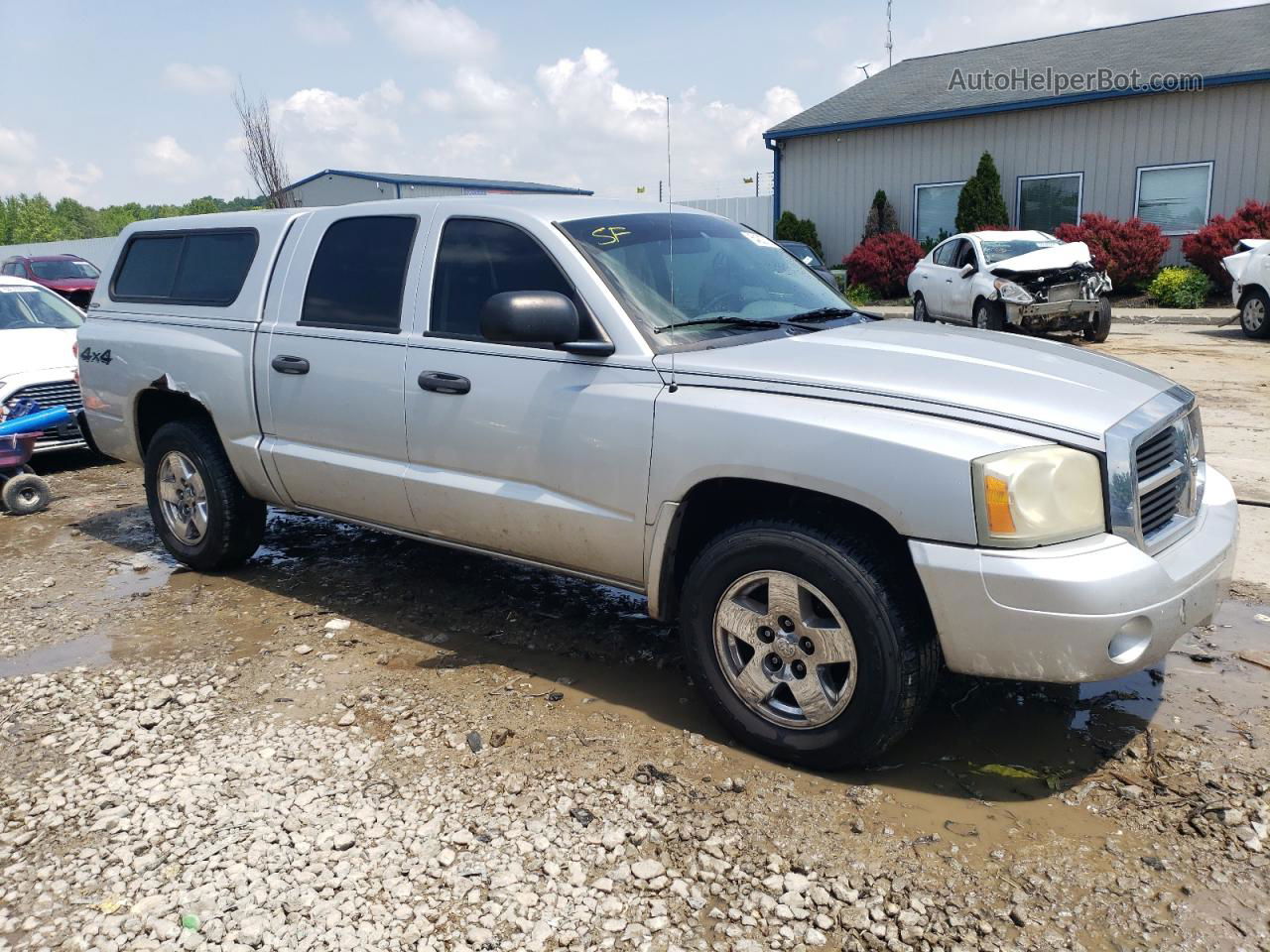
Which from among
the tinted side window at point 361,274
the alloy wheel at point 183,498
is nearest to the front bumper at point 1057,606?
the tinted side window at point 361,274

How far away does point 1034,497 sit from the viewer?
9.48 feet

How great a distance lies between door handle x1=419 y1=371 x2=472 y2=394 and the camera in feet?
13.5

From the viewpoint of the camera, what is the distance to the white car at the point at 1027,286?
13695mm

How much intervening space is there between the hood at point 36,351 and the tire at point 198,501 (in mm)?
3282

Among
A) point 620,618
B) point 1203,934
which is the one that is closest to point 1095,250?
point 620,618

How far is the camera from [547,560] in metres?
4.06

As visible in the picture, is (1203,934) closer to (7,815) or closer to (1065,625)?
(1065,625)

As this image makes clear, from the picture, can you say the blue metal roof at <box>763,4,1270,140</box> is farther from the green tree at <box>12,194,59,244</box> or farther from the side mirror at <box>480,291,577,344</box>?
the green tree at <box>12,194,59,244</box>

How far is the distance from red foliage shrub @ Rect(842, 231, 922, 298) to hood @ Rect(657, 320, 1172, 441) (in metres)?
19.6

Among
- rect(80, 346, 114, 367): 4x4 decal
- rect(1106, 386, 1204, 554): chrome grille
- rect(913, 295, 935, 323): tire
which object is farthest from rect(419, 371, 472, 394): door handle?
rect(913, 295, 935, 323): tire

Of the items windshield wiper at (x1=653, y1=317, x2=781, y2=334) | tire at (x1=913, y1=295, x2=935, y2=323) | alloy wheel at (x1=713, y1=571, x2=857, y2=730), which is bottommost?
alloy wheel at (x1=713, y1=571, x2=857, y2=730)

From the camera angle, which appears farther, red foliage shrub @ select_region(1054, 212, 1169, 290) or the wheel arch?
red foliage shrub @ select_region(1054, 212, 1169, 290)

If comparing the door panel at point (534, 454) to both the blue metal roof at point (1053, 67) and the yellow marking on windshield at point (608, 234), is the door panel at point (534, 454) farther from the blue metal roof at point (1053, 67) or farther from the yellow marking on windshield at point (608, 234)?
the blue metal roof at point (1053, 67)

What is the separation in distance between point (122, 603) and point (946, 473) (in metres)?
4.32
